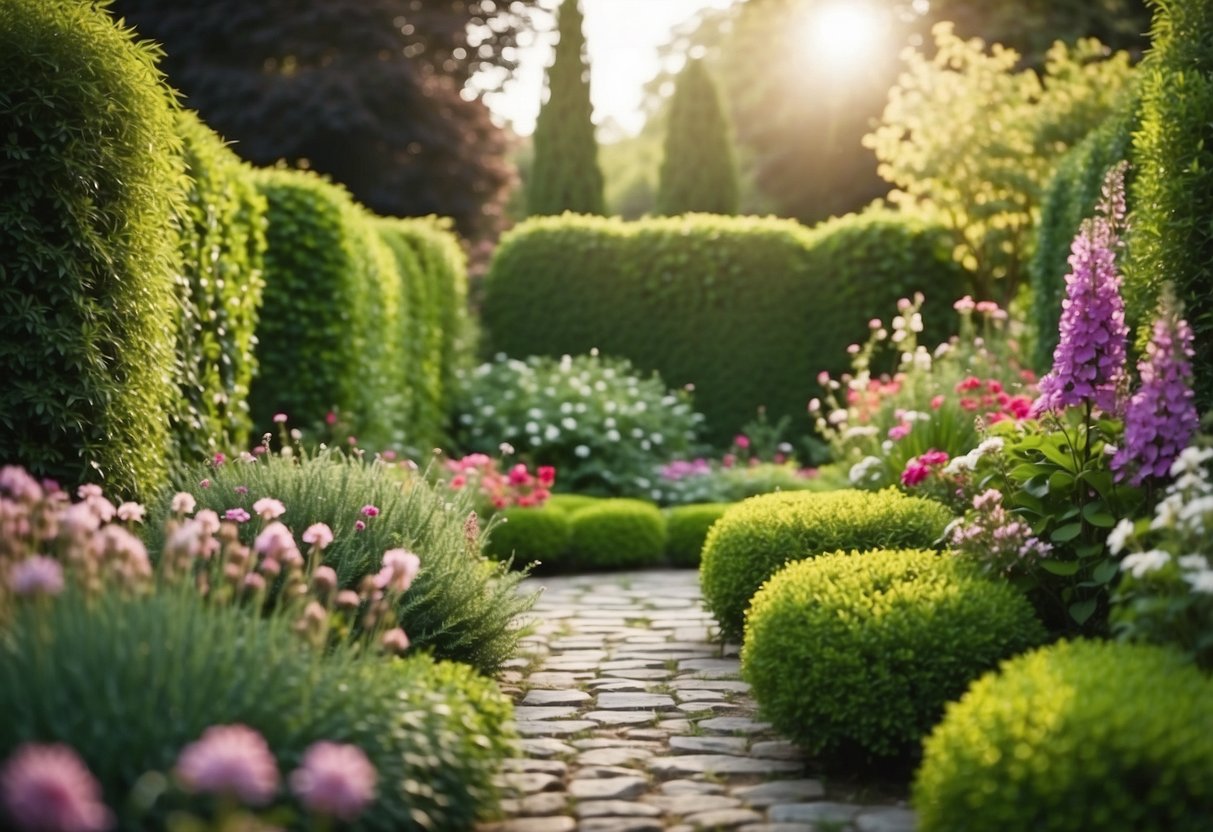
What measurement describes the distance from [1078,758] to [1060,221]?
766cm

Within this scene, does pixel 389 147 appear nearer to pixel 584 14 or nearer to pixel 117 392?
pixel 584 14

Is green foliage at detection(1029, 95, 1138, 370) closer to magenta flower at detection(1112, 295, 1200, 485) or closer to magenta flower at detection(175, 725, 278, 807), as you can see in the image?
magenta flower at detection(1112, 295, 1200, 485)

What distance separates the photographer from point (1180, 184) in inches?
191

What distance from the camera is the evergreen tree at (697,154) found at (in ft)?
66.4

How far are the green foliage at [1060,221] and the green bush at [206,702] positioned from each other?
622 cm

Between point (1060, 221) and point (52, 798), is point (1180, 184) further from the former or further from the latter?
point (1060, 221)

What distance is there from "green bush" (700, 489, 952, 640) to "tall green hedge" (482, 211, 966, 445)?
8.04 metres

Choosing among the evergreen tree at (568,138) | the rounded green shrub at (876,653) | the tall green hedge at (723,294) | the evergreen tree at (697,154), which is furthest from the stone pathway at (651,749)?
the evergreen tree at (697,154)

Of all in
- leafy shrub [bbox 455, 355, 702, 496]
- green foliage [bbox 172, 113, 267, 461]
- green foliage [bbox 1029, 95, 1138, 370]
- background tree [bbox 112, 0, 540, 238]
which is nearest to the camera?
green foliage [bbox 172, 113, 267, 461]

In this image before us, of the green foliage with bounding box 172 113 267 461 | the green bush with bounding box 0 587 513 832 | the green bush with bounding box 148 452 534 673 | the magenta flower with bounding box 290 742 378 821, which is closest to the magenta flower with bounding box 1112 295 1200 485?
the green bush with bounding box 0 587 513 832

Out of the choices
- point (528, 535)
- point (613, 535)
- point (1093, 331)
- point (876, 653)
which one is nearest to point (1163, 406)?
point (1093, 331)

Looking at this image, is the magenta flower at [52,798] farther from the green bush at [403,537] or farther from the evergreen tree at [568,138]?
the evergreen tree at [568,138]

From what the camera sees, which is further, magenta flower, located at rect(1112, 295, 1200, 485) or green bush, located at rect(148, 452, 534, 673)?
green bush, located at rect(148, 452, 534, 673)

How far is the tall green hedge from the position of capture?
45.2ft
